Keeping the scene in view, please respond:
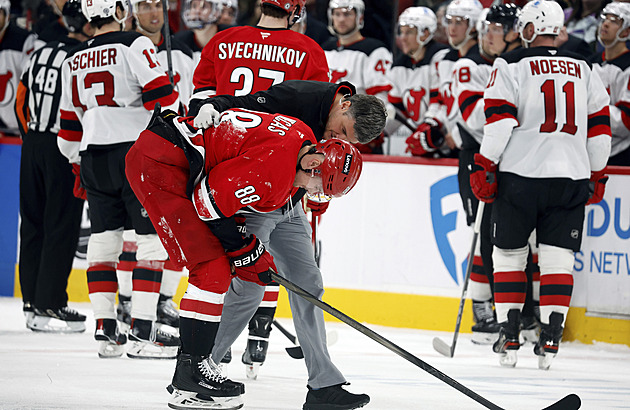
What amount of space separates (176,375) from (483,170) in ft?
7.31

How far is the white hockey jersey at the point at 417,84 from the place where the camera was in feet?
21.8

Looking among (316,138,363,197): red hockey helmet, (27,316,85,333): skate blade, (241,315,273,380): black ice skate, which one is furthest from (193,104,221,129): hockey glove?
(27,316,85,333): skate blade

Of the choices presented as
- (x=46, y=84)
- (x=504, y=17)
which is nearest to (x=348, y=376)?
(x=46, y=84)

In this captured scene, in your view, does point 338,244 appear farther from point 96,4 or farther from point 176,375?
point 176,375

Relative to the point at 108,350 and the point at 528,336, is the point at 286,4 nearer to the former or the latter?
the point at 108,350

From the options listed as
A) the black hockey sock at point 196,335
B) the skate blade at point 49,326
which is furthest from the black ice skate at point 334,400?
the skate blade at point 49,326

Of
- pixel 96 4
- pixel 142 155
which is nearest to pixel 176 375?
pixel 142 155

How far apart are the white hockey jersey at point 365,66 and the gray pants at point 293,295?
10.6 ft

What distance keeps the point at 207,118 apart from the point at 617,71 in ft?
12.2

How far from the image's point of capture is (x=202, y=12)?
20.8 ft

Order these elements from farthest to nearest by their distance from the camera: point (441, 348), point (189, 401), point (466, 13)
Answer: point (466, 13), point (441, 348), point (189, 401)

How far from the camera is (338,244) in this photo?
19.2 ft

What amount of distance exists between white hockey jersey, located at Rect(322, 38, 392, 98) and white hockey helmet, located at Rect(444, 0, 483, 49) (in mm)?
585

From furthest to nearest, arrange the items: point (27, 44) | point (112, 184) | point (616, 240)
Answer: point (27, 44) < point (616, 240) < point (112, 184)
